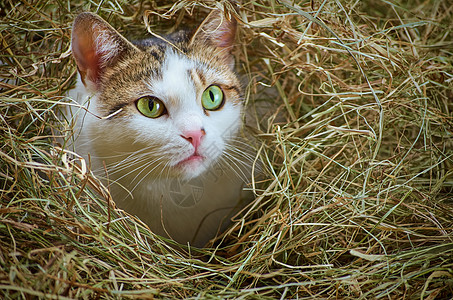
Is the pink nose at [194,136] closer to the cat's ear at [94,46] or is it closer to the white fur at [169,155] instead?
the white fur at [169,155]

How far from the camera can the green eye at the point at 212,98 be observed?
139cm

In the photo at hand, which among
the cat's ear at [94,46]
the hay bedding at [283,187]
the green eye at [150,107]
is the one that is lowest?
the hay bedding at [283,187]

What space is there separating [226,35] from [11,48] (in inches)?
33.9

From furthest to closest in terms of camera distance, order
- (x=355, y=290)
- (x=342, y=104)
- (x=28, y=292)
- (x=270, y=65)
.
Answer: (x=270, y=65)
(x=342, y=104)
(x=355, y=290)
(x=28, y=292)

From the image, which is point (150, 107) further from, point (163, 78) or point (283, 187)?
point (283, 187)

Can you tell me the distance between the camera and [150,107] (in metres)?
1.30

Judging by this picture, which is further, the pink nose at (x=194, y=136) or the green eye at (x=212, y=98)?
the green eye at (x=212, y=98)

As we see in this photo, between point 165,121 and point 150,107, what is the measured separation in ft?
0.25

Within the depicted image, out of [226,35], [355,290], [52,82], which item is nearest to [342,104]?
[226,35]

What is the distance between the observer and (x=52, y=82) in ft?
4.95

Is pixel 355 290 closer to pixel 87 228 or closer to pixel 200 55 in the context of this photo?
pixel 87 228

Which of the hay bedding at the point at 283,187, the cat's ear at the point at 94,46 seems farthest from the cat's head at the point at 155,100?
the hay bedding at the point at 283,187

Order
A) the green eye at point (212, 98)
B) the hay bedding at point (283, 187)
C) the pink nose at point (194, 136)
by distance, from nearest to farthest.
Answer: the hay bedding at point (283, 187)
the pink nose at point (194, 136)
the green eye at point (212, 98)

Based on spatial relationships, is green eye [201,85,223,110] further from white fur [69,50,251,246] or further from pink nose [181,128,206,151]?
pink nose [181,128,206,151]
